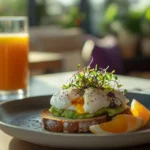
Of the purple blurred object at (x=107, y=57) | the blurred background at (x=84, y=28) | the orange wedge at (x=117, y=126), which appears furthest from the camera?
the blurred background at (x=84, y=28)

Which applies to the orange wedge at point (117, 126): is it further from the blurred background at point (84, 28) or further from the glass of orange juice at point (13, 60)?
the blurred background at point (84, 28)

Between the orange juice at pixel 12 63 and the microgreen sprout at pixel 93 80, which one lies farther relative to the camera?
the orange juice at pixel 12 63

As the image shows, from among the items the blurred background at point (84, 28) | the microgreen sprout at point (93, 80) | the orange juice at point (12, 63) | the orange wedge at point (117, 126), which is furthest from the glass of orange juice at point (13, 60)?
the blurred background at point (84, 28)

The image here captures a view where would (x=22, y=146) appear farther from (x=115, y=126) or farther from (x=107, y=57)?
(x=107, y=57)

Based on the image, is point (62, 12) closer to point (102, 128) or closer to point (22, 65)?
point (22, 65)

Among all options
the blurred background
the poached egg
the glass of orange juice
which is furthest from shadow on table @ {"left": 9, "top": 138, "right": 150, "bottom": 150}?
the blurred background

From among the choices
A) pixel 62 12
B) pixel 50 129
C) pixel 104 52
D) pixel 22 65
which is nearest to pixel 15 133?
pixel 50 129

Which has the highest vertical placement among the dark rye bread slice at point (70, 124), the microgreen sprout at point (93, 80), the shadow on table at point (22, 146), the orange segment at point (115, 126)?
the microgreen sprout at point (93, 80)
